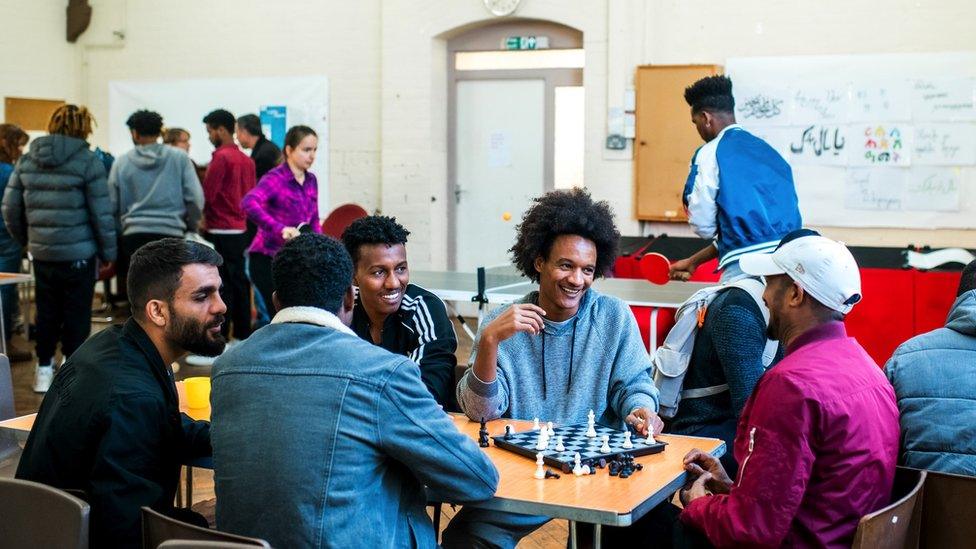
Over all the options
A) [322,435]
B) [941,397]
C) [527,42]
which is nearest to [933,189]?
[527,42]

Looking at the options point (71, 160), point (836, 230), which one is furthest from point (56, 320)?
point (836, 230)

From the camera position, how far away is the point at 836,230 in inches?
337

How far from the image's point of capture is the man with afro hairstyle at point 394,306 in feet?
11.6

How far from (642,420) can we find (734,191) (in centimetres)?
164

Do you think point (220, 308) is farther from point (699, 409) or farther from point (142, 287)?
point (699, 409)

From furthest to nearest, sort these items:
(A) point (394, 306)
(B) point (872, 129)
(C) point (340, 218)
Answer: (B) point (872, 129)
(C) point (340, 218)
(A) point (394, 306)

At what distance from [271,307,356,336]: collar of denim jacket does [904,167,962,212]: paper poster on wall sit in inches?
267

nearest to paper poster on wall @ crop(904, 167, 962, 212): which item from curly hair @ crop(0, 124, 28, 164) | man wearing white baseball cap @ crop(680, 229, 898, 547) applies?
man wearing white baseball cap @ crop(680, 229, 898, 547)

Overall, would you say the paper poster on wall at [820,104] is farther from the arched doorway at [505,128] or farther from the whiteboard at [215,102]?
the whiteboard at [215,102]

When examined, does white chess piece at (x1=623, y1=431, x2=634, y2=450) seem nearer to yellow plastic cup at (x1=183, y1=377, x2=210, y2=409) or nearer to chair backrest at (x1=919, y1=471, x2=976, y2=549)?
chair backrest at (x1=919, y1=471, x2=976, y2=549)

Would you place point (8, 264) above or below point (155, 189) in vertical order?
below

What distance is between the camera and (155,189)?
7.48m

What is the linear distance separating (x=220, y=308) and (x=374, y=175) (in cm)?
723

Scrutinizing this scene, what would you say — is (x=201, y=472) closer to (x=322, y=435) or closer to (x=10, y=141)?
(x=322, y=435)
